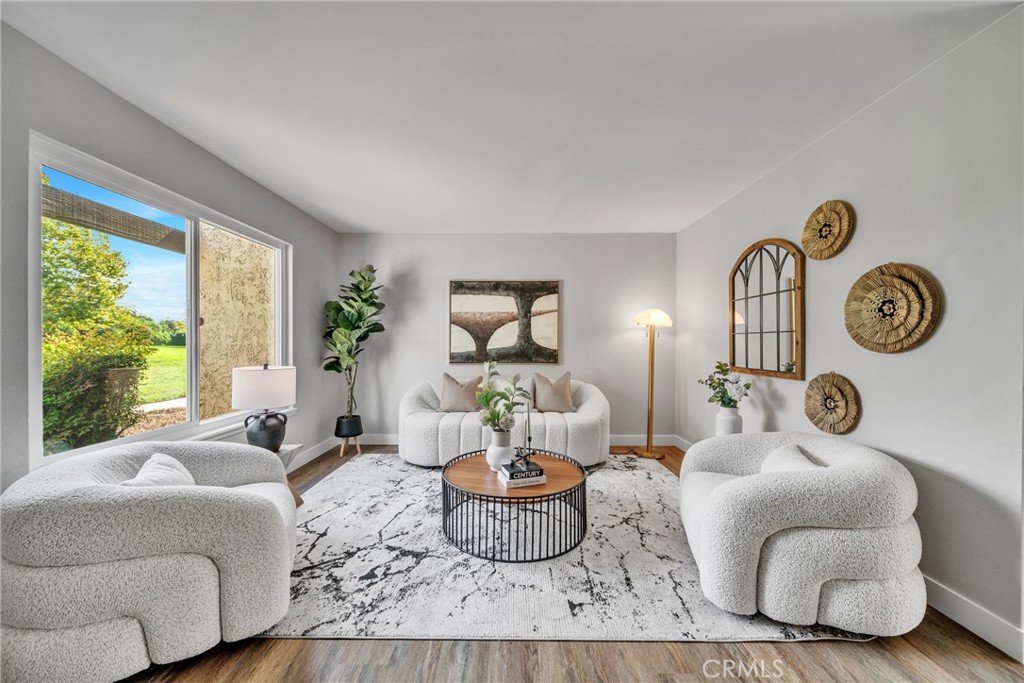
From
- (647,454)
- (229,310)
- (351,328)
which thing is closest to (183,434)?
(229,310)

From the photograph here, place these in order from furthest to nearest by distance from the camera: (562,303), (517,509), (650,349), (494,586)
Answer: (562,303), (650,349), (517,509), (494,586)

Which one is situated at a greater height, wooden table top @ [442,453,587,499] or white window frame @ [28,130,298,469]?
white window frame @ [28,130,298,469]

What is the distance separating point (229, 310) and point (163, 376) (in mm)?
801

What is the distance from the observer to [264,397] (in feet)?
7.70

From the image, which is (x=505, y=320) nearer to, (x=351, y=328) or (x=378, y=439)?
(x=351, y=328)

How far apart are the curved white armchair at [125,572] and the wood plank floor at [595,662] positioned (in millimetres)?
119

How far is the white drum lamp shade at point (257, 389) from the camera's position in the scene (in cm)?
232

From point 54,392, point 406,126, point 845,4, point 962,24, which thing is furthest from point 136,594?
point 962,24

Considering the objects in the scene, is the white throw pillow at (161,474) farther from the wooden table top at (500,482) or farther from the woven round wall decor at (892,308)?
the woven round wall decor at (892,308)

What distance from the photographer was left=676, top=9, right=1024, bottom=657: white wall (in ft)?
5.02

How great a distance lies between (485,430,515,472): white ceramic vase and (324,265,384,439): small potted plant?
2.18m

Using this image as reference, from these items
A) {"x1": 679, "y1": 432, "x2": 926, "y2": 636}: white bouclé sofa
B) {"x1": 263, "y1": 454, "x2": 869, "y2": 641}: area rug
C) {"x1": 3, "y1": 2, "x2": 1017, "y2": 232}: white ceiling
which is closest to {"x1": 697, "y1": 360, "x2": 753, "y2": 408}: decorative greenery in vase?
{"x1": 263, "y1": 454, "x2": 869, "y2": 641}: area rug

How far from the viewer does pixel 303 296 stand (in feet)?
12.6

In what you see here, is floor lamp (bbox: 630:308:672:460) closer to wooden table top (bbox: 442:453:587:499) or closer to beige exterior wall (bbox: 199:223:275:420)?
wooden table top (bbox: 442:453:587:499)
